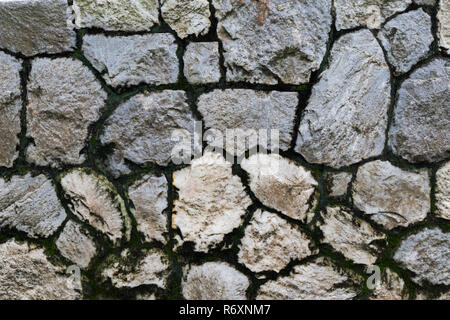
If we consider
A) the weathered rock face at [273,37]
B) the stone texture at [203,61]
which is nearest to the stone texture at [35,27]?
the stone texture at [203,61]

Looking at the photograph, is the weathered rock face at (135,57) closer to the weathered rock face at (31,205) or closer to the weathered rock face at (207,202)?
the weathered rock face at (207,202)

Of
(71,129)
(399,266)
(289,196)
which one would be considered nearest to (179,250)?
(289,196)

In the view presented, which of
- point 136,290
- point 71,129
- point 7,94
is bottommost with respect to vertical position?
point 136,290

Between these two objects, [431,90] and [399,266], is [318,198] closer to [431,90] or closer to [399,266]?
[399,266]

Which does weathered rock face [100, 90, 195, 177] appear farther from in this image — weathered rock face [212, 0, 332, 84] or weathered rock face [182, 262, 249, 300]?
weathered rock face [182, 262, 249, 300]

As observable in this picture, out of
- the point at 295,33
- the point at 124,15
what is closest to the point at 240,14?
the point at 295,33

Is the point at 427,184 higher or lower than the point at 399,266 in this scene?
higher

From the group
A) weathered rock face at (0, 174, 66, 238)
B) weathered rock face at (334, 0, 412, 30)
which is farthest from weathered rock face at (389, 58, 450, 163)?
weathered rock face at (0, 174, 66, 238)
